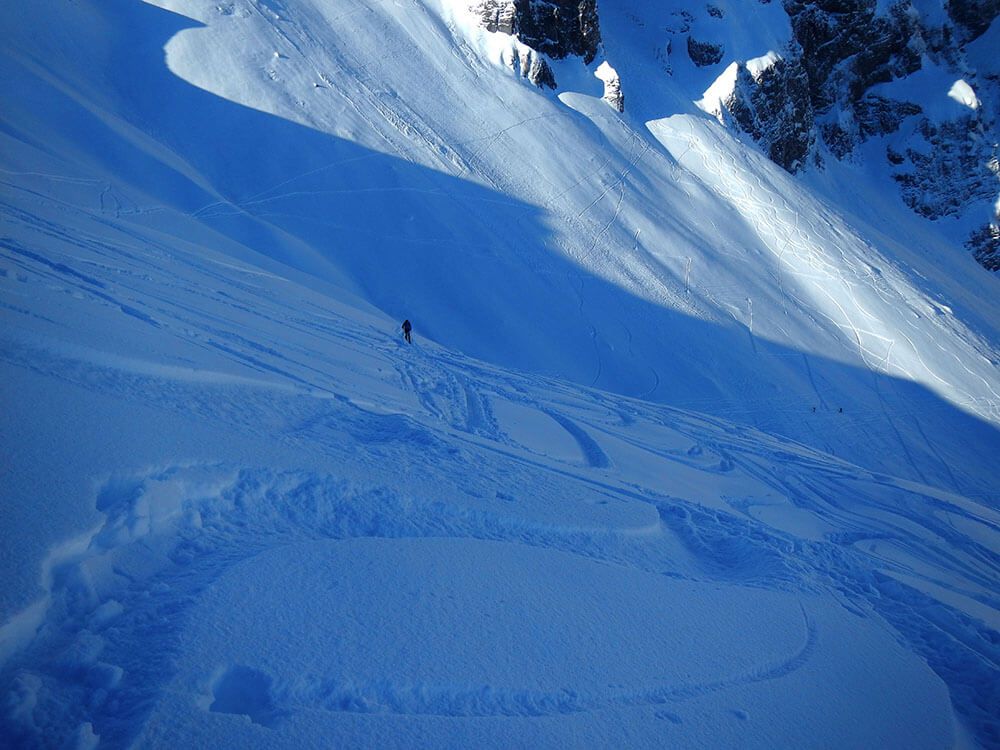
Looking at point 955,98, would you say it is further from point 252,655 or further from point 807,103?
point 252,655

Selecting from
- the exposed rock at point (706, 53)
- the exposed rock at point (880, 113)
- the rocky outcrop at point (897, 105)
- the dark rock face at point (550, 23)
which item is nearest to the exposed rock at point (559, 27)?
the dark rock face at point (550, 23)

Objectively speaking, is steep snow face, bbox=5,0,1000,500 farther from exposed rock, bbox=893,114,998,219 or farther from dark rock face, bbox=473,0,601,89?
exposed rock, bbox=893,114,998,219

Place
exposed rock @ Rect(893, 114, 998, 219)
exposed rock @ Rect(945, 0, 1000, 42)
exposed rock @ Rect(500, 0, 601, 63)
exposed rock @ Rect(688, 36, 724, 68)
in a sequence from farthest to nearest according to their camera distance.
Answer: exposed rock @ Rect(945, 0, 1000, 42) < exposed rock @ Rect(893, 114, 998, 219) < exposed rock @ Rect(688, 36, 724, 68) < exposed rock @ Rect(500, 0, 601, 63)

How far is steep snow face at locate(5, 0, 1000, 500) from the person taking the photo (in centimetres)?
1488

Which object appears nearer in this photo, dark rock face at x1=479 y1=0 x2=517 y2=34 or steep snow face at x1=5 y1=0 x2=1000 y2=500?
steep snow face at x1=5 y1=0 x2=1000 y2=500

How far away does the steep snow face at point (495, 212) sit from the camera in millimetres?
14883

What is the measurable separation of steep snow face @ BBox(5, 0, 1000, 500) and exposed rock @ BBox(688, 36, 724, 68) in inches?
301

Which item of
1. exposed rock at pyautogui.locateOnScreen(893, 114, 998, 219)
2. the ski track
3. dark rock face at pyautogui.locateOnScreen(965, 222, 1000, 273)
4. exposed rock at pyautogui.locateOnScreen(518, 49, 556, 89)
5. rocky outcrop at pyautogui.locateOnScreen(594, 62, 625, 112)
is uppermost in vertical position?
exposed rock at pyautogui.locateOnScreen(893, 114, 998, 219)

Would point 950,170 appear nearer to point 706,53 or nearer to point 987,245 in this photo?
point 987,245

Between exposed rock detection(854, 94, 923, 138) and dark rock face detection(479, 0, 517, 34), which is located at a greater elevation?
exposed rock detection(854, 94, 923, 138)

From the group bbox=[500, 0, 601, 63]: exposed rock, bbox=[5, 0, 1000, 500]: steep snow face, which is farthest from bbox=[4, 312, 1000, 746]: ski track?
bbox=[500, 0, 601, 63]: exposed rock

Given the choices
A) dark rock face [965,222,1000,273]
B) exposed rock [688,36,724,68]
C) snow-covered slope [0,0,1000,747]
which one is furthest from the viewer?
dark rock face [965,222,1000,273]

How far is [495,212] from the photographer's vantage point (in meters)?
18.4

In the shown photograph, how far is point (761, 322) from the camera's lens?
61.3 ft
